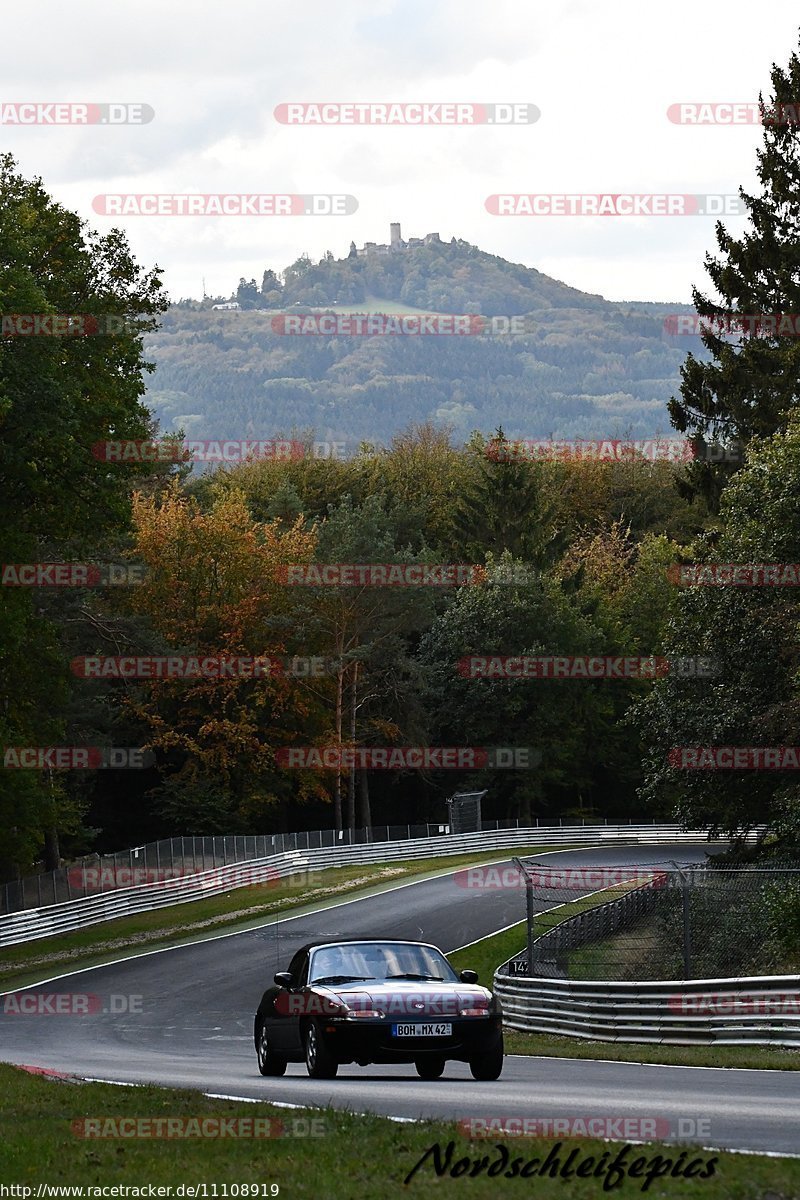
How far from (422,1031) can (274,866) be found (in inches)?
1705

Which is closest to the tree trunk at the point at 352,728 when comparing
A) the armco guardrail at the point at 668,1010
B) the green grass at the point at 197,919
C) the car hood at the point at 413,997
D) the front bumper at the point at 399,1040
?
the green grass at the point at 197,919

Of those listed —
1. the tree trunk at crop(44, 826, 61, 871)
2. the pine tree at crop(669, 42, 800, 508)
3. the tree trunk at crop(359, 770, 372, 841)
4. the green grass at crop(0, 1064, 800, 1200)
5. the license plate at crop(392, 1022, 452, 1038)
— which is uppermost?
the pine tree at crop(669, 42, 800, 508)

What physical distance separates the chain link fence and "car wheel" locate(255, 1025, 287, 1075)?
6494mm

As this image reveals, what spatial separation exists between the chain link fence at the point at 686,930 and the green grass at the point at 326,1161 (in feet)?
36.3

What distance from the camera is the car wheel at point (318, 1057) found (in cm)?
1456

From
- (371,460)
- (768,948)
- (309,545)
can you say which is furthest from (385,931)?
(371,460)

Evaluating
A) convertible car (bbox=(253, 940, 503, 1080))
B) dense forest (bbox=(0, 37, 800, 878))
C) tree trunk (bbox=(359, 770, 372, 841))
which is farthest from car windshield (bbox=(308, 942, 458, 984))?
tree trunk (bbox=(359, 770, 372, 841))

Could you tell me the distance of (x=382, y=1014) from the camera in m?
14.1

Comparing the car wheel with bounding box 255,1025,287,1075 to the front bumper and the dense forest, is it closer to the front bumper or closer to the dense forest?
the front bumper

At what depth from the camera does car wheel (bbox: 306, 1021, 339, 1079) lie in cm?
1456

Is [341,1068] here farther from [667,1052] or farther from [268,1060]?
[667,1052]

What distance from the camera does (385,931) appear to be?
136 ft

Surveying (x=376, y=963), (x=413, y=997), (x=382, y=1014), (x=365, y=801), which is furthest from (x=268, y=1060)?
(x=365, y=801)

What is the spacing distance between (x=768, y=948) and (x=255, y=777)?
51378 mm
